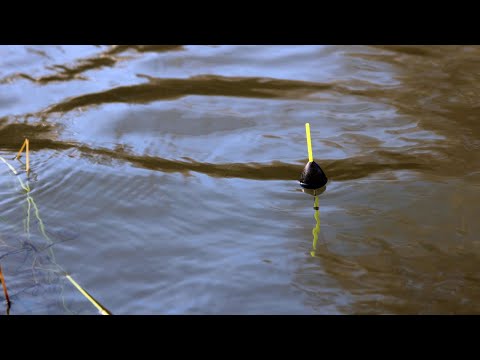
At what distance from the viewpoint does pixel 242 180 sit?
8.41ft

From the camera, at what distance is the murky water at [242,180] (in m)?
1.96

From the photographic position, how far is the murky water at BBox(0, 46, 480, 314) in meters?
1.96

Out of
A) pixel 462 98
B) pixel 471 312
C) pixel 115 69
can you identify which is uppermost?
pixel 115 69

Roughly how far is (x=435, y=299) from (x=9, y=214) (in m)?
1.65

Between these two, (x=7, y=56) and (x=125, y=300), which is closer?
(x=125, y=300)

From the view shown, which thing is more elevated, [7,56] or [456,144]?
[7,56]

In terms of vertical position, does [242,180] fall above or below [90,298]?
above

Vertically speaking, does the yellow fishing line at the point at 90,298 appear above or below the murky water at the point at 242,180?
below

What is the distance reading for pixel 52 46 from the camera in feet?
13.0

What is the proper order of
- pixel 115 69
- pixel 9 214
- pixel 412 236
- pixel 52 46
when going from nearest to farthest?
pixel 412 236, pixel 9 214, pixel 115 69, pixel 52 46

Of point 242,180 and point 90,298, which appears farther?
point 242,180

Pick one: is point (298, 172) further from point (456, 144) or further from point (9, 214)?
point (9, 214)

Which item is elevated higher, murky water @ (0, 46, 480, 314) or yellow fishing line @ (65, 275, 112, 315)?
murky water @ (0, 46, 480, 314)

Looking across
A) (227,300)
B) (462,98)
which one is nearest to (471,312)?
(227,300)
